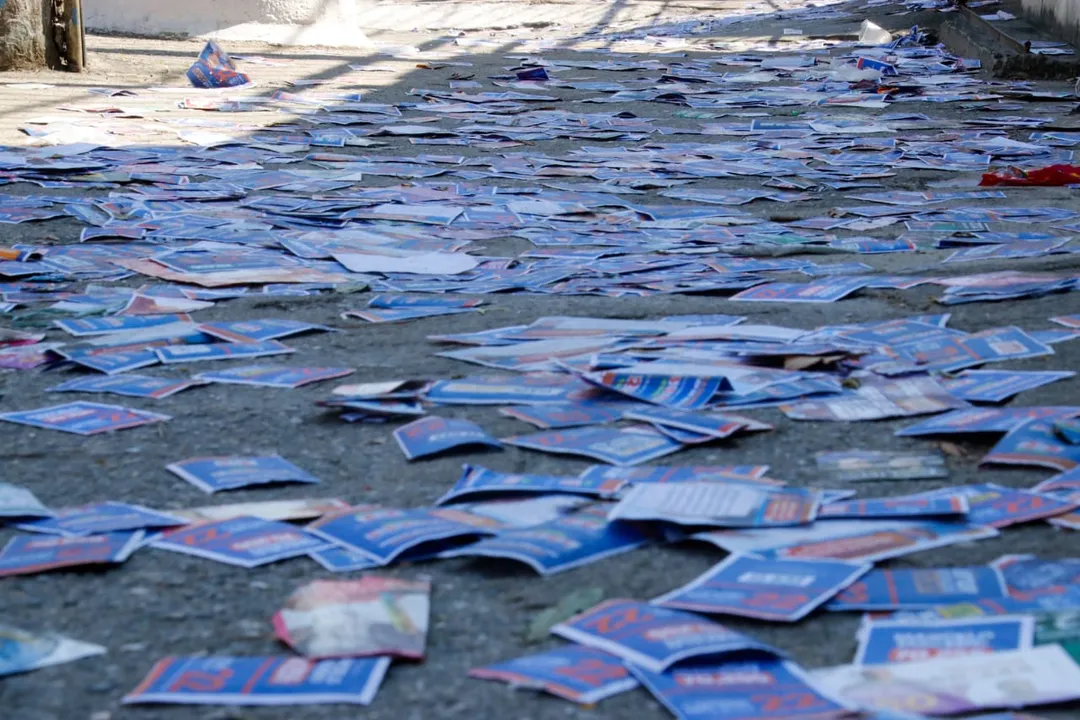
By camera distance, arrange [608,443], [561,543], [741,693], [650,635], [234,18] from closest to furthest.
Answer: [741,693], [650,635], [561,543], [608,443], [234,18]

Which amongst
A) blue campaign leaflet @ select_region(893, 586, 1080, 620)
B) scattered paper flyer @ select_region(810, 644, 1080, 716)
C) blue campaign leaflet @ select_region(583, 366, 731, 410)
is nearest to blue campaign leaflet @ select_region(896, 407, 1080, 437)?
blue campaign leaflet @ select_region(583, 366, 731, 410)

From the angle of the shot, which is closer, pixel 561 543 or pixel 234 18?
pixel 561 543

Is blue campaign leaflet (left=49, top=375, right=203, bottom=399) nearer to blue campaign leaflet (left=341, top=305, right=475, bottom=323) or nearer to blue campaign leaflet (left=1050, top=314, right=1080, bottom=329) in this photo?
blue campaign leaflet (left=341, top=305, right=475, bottom=323)

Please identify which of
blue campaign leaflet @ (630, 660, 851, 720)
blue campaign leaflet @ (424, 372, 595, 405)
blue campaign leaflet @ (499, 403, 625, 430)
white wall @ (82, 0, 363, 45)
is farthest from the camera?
white wall @ (82, 0, 363, 45)

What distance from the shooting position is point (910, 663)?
1.16m

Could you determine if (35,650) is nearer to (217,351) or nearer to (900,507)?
(900,507)

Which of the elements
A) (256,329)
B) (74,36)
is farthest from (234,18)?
(256,329)

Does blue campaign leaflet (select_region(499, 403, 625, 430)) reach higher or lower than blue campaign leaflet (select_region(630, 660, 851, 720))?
lower

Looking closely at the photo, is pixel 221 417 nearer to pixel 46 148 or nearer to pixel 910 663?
pixel 910 663

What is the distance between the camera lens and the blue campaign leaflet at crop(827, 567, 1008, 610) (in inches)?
50.3

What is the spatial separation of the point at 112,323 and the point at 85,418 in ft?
1.91

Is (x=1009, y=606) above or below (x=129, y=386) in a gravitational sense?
above

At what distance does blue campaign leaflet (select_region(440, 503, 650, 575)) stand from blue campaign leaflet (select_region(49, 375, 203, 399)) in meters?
0.81

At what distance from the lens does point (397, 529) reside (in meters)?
1.47
